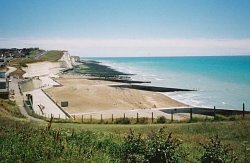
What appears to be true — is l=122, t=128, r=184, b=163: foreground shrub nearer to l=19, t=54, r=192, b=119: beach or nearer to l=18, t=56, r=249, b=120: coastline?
l=19, t=54, r=192, b=119: beach

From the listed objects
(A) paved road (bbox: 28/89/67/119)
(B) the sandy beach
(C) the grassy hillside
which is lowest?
(B) the sandy beach

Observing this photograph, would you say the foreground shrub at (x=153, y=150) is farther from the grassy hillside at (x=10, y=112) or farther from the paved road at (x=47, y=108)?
the paved road at (x=47, y=108)

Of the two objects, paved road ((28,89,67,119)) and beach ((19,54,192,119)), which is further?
beach ((19,54,192,119))

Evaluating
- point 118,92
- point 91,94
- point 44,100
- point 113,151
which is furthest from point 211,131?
point 118,92

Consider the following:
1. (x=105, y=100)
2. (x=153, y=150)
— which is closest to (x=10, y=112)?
(x=105, y=100)

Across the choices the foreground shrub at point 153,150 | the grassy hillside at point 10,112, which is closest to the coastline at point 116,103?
the grassy hillside at point 10,112

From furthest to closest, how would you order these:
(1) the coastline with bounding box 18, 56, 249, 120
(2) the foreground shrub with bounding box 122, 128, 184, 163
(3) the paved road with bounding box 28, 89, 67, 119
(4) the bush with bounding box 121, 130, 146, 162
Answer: (1) the coastline with bounding box 18, 56, 249, 120 < (3) the paved road with bounding box 28, 89, 67, 119 < (4) the bush with bounding box 121, 130, 146, 162 < (2) the foreground shrub with bounding box 122, 128, 184, 163

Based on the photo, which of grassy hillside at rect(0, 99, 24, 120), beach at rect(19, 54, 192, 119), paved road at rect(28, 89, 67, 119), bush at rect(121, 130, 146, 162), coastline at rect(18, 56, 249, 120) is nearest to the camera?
bush at rect(121, 130, 146, 162)

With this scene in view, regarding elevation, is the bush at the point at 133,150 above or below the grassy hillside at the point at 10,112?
above

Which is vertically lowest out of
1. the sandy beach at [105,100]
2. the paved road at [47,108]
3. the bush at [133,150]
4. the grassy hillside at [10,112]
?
the sandy beach at [105,100]

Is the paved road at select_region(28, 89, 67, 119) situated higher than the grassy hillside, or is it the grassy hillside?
the grassy hillside

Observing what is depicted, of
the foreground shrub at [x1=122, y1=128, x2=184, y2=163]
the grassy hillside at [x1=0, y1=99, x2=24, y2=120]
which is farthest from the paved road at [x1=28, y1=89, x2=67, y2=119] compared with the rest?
the foreground shrub at [x1=122, y1=128, x2=184, y2=163]

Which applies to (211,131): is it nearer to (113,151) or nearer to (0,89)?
(113,151)

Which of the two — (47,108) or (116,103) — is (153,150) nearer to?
(47,108)
